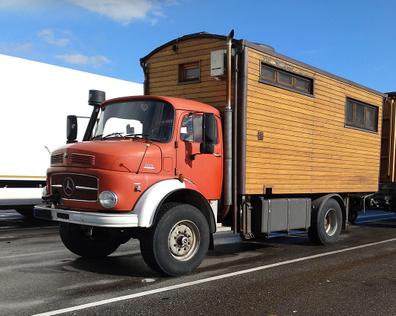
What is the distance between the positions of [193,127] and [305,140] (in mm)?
3253

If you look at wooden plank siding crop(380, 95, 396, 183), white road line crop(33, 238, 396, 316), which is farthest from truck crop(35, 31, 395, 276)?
wooden plank siding crop(380, 95, 396, 183)

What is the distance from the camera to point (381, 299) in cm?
595

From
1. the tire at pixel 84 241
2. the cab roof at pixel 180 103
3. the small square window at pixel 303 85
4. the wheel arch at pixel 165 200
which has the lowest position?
the tire at pixel 84 241

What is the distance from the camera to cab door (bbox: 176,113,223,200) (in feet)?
24.2

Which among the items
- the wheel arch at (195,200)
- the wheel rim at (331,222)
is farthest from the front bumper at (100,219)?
the wheel rim at (331,222)

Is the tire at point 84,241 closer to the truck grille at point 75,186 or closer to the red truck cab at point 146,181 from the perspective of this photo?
the red truck cab at point 146,181

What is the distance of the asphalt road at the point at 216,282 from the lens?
5.48m

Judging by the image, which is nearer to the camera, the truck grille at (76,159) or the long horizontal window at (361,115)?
the truck grille at (76,159)

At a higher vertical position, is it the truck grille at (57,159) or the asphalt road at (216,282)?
the truck grille at (57,159)

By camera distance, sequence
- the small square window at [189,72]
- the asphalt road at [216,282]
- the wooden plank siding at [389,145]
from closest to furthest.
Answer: the asphalt road at [216,282]
the small square window at [189,72]
the wooden plank siding at [389,145]

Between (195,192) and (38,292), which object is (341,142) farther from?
(38,292)

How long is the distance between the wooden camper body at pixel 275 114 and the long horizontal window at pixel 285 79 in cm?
7

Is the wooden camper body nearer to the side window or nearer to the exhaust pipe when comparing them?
the exhaust pipe

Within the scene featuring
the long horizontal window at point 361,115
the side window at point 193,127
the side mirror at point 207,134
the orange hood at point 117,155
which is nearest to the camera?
the orange hood at point 117,155
